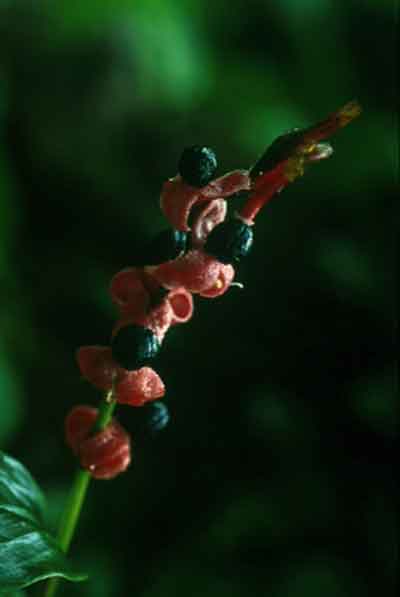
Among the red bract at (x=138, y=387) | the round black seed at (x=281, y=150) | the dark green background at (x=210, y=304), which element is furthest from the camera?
the dark green background at (x=210, y=304)

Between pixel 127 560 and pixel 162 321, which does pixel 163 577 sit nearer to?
pixel 127 560

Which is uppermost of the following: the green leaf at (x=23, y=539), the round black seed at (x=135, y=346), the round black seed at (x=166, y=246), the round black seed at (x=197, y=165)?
the round black seed at (x=197, y=165)

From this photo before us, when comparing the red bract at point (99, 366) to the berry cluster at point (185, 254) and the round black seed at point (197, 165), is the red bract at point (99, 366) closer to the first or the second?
the berry cluster at point (185, 254)

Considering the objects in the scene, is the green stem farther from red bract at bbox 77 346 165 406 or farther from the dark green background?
the dark green background

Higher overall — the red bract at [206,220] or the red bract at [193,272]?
the red bract at [206,220]

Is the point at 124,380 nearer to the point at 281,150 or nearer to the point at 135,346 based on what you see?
the point at 135,346

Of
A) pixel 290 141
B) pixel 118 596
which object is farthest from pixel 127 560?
pixel 290 141

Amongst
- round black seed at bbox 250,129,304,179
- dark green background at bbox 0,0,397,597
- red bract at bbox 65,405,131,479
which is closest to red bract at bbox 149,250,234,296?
round black seed at bbox 250,129,304,179

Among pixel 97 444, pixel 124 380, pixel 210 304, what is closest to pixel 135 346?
pixel 124 380

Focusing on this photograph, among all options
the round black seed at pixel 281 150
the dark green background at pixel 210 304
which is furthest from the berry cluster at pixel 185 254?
the dark green background at pixel 210 304
